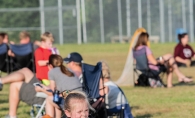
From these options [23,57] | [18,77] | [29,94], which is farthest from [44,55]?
[23,57]

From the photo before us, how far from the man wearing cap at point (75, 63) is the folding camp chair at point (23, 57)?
22.5ft

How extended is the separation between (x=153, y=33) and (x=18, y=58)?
2263cm

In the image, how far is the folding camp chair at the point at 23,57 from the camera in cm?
1652

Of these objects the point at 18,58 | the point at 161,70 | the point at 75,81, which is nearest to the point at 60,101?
the point at 75,81

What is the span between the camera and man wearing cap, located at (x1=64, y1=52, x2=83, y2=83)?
9.48 metres

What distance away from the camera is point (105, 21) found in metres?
39.2

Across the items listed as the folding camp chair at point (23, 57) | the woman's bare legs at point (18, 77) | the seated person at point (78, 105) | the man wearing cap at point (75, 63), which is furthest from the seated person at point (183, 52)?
the seated person at point (78, 105)

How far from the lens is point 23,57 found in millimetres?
16531

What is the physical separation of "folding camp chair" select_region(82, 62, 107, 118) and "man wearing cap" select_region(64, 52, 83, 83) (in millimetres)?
489

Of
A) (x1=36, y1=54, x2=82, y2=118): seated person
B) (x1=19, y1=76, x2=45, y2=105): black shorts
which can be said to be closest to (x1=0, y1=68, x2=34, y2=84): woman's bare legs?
(x1=19, y1=76, x2=45, y2=105): black shorts

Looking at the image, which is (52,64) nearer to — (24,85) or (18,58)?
(24,85)

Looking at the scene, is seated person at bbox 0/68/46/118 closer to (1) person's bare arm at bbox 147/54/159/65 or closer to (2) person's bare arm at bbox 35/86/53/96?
(2) person's bare arm at bbox 35/86/53/96

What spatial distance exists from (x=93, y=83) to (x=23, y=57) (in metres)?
7.94

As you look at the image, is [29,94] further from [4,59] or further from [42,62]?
[4,59]
